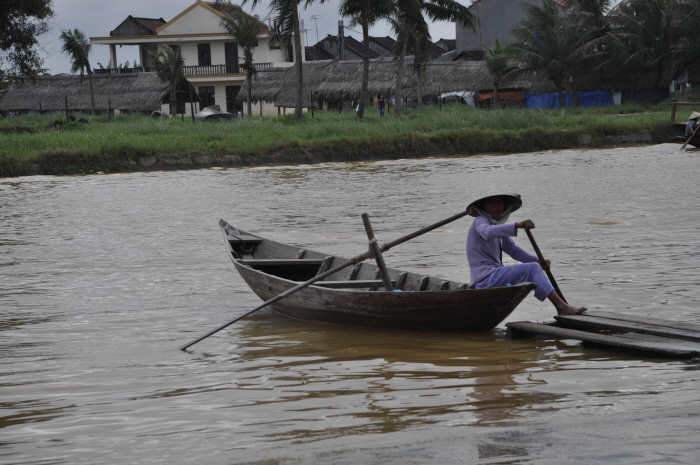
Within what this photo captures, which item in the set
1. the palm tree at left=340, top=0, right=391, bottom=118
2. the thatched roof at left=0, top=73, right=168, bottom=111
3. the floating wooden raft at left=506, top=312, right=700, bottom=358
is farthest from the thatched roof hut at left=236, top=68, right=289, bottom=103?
the floating wooden raft at left=506, top=312, right=700, bottom=358

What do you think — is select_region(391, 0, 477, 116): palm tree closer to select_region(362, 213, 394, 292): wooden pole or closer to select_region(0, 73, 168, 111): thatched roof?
select_region(0, 73, 168, 111): thatched roof

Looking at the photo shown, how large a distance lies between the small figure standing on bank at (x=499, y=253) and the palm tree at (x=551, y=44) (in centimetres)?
2919

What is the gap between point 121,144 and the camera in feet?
73.1

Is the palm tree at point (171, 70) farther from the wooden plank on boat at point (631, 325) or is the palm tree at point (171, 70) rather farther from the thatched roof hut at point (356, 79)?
the wooden plank on boat at point (631, 325)

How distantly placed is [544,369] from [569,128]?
20.9 metres

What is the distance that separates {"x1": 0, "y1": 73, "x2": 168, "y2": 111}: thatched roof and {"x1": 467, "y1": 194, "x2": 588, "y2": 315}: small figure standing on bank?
38.8 metres

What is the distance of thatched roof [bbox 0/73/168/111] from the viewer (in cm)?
4344

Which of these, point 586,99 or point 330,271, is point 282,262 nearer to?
point 330,271

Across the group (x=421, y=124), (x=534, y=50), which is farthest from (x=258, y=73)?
(x=421, y=124)

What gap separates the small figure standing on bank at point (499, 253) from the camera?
18.4ft

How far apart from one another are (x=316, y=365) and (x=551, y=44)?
30758mm

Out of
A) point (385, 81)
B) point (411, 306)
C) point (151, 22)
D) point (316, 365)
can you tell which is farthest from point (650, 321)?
point (151, 22)

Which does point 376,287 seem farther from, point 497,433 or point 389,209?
point 389,209

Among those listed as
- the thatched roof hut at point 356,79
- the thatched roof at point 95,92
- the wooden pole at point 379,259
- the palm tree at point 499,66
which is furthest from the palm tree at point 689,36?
the wooden pole at point 379,259
